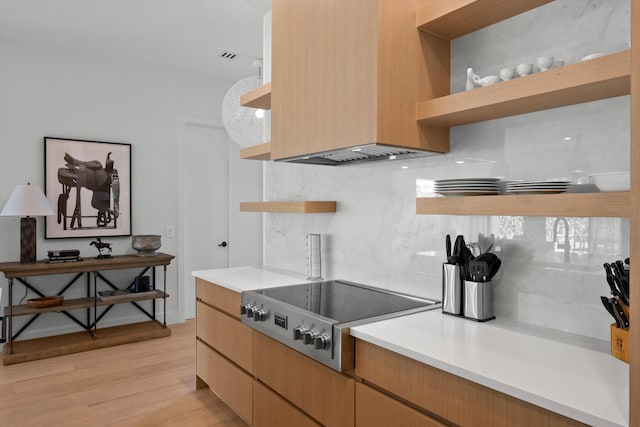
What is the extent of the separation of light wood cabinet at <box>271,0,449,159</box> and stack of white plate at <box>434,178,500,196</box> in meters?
0.31

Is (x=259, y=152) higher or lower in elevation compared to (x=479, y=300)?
higher

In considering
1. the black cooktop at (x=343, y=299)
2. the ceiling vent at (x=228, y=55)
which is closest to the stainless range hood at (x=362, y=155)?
the black cooktop at (x=343, y=299)

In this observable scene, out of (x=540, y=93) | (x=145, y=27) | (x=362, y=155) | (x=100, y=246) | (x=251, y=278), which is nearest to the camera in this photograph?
(x=540, y=93)

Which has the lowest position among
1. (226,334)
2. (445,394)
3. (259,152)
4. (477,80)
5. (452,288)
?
(226,334)

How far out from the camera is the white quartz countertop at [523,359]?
3.39ft

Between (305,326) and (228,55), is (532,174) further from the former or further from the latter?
(228,55)

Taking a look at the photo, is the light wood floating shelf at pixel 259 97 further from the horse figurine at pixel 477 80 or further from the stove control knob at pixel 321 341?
the stove control knob at pixel 321 341

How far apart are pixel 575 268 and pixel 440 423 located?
744 millimetres

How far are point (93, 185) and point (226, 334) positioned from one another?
8.55ft

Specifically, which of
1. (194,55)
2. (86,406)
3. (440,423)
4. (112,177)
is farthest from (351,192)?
(112,177)

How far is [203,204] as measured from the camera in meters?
5.05

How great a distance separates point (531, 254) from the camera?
5.52 ft

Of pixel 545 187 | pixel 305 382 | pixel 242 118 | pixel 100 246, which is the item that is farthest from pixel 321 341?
pixel 100 246

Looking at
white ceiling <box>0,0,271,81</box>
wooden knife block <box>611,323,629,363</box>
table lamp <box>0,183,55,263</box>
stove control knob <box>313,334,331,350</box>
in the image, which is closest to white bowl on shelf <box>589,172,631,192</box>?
wooden knife block <box>611,323,629,363</box>
